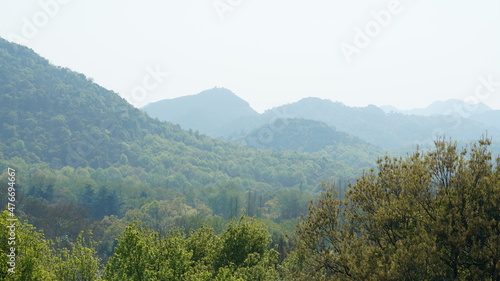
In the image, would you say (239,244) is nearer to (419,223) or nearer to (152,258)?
(152,258)

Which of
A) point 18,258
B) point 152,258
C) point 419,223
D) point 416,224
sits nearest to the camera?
point 419,223

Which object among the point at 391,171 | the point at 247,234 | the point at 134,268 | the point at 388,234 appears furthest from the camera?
the point at 247,234

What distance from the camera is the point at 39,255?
107ft

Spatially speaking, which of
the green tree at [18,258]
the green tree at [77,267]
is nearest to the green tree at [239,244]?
the green tree at [77,267]

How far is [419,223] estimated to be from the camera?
19250 mm

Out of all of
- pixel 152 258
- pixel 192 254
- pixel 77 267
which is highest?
pixel 192 254

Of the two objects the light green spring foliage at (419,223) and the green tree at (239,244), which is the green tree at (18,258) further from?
the light green spring foliage at (419,223)

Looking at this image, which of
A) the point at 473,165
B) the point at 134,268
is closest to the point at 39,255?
the point at 134,268

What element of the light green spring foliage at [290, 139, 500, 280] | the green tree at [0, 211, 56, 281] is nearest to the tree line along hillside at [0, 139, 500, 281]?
the light green spring foliage at [290, 139, 500, 280]

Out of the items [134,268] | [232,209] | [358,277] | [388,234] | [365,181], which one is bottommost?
[232,209]

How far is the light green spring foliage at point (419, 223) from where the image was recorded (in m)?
17.4

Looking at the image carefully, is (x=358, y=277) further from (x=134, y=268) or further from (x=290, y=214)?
(x=290, y=214)

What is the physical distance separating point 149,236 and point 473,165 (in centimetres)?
2828

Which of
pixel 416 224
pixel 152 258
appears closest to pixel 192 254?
pixel 152 258
